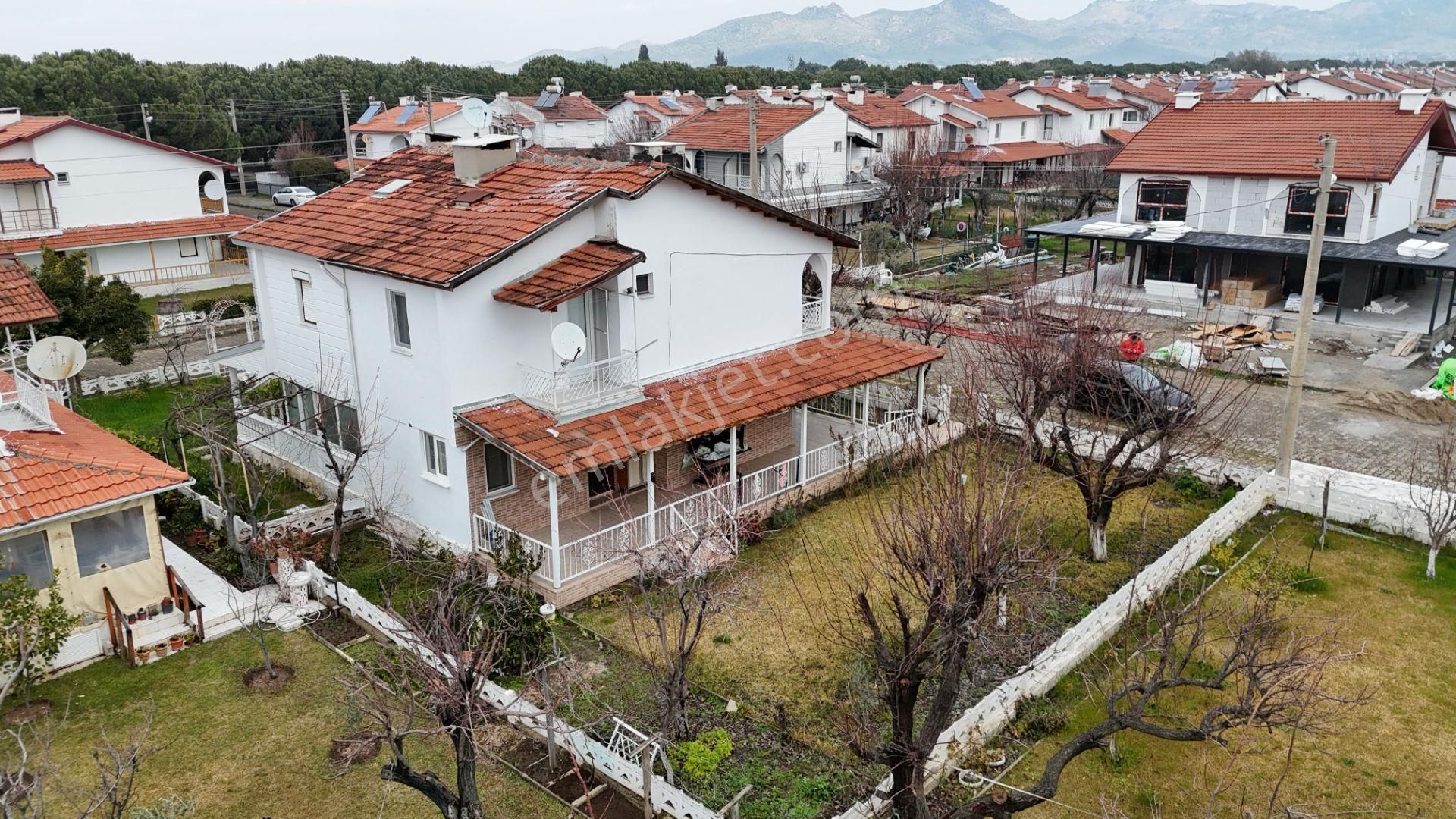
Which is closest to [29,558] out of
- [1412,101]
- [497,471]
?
[497,471]

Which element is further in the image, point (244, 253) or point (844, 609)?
point (244, 253)

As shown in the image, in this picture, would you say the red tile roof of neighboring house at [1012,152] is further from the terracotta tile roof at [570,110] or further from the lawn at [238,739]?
the lawn at [238,739]

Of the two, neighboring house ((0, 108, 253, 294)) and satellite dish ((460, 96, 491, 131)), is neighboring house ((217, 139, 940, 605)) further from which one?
neighboring house ((0, 108, 253, 294))

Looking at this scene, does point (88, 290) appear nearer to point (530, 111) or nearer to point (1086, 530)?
point (1086, 530)

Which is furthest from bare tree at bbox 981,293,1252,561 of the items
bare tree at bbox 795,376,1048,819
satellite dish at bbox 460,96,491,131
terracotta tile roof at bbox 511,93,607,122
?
terracotta tile roof at bbox 511,93,607,122

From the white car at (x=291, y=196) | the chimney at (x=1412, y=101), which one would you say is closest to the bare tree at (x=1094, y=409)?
the chimney at (x=1412, y=101)

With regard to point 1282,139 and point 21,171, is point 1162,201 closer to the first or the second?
point 1282,139

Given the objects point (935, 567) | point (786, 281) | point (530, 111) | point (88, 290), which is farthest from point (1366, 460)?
point (530, 111)
